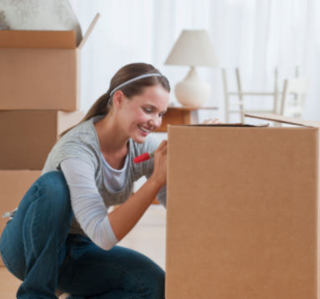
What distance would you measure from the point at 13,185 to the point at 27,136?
0.57 feet

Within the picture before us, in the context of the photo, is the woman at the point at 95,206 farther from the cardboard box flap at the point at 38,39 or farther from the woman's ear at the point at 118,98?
the cardboard box flap at the point at 38,39

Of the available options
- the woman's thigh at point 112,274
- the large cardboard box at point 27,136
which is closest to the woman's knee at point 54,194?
the woman's thigh at point 112,274

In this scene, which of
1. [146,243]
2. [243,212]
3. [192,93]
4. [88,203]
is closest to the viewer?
[243,212]

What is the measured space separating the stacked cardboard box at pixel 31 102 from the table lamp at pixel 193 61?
1222mm

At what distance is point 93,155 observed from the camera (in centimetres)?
132

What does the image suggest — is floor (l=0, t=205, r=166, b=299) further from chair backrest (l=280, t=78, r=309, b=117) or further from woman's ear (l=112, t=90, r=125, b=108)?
chair backrest (l=280, t=78, r=309, b=117)

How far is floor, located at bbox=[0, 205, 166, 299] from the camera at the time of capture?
5.74ft

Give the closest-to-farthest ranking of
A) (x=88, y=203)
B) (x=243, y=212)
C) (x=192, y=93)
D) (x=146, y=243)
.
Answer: (x=243, y=212)
(x=88, y=203)
(x=146, y=243)
(x=192, y=93)

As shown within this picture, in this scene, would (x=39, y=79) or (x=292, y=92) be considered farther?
(x=292, y=92)

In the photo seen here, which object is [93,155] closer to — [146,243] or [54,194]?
[54,194]

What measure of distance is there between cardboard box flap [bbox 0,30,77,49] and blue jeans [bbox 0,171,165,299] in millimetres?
688

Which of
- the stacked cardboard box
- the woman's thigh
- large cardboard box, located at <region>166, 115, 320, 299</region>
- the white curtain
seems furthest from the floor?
the white curtain

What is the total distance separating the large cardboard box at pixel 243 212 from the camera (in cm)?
88

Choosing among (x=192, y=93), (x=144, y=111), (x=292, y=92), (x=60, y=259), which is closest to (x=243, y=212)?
(x=144, y=111)
